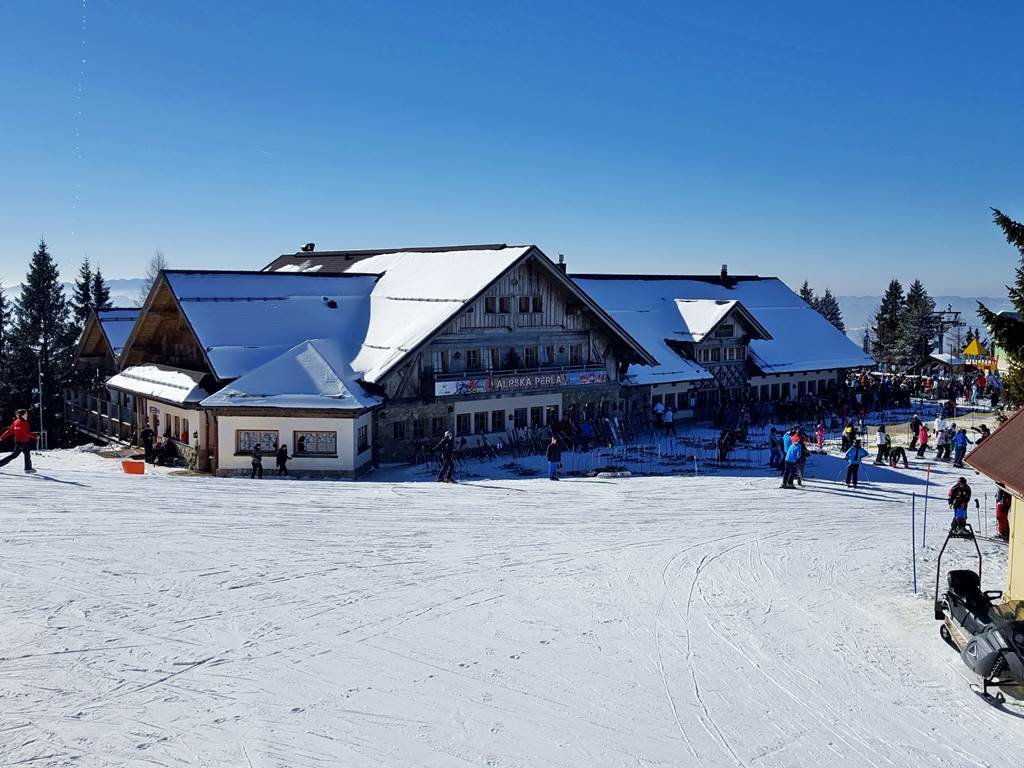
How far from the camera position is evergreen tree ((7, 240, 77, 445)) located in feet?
151

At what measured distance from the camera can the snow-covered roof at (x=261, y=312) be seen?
2828 cm

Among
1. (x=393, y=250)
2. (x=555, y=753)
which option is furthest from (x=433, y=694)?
(x=393, y=250)

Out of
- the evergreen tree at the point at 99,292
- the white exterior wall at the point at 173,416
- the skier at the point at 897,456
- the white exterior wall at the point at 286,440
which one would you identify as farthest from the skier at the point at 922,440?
the evergreen tree at the point at 99,292

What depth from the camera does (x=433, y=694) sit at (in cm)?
1025

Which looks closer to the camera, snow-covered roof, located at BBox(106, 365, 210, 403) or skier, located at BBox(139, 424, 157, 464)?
snow-covered roof, located at BBox(106, 365, 210, 403)

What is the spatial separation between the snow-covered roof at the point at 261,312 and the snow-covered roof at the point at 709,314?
1185 cm

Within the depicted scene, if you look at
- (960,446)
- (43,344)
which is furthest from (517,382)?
(43,344)

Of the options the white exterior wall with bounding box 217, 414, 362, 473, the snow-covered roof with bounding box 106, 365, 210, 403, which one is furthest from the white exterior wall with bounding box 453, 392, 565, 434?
the snow-covered roof with bounding box 106, 365, 210, 403

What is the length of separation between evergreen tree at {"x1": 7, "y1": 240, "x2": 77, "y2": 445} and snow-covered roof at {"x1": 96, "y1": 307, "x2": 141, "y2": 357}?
667 centimetres

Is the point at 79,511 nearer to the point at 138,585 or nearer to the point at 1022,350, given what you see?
the point at 138,585

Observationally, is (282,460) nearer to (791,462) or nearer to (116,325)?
(791,462)

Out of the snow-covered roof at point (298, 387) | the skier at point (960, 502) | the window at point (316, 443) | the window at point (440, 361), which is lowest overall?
the skier at point (960, 502)

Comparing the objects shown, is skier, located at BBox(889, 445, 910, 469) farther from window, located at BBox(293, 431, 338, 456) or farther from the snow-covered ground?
window, located at BBox(293, 431, 338, 456)

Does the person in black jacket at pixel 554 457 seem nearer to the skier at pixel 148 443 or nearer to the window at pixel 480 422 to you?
the window at pixel 480 422
